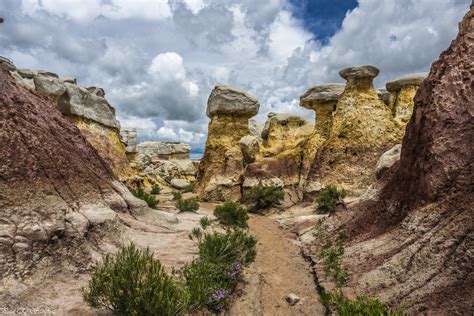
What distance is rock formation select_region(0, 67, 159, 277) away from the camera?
539cm

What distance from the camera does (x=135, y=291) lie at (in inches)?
171

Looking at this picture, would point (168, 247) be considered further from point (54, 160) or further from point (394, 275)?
point (394, 275)

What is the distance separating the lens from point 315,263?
8203 mm

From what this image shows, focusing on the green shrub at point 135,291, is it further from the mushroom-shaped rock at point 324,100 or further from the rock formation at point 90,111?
the mushroom-shaped rock at point 324,100

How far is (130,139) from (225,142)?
15.7 metres

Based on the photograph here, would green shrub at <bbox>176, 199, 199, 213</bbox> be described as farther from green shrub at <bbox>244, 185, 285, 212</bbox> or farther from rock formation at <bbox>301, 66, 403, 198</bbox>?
rock formation at <bbox>301, 66, 403, 198</bbox>

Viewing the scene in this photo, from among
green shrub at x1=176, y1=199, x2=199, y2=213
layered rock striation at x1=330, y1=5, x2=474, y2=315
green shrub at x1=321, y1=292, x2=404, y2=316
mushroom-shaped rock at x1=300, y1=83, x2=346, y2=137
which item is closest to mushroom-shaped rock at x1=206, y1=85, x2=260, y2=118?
mushroom-shaped rock at x1=300, y1=83, x2=346, y2=137

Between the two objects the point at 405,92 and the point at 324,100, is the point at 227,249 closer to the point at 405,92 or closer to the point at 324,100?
the point at 324,100

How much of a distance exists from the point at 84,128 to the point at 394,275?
51.7 ft

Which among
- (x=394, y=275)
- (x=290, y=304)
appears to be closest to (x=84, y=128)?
(x=290, y=304)

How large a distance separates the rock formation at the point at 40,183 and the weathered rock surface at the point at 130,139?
80.6 feet

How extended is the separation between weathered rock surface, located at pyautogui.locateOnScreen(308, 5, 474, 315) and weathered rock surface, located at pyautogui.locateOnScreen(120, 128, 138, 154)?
91.3 feet

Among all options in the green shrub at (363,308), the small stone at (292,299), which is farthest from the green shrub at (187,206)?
the green shrub at (363,308)

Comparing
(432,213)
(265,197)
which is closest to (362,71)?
(265,197)
